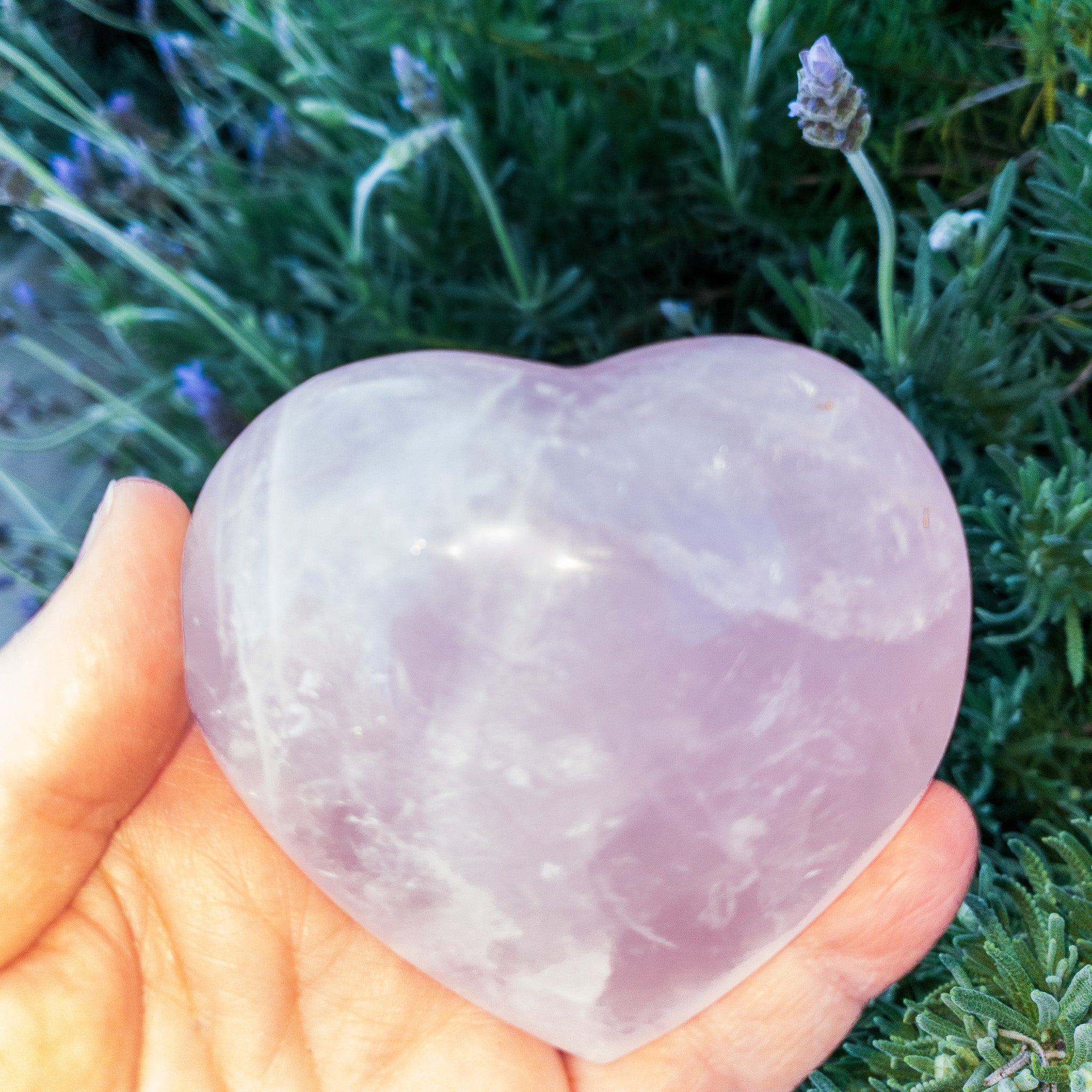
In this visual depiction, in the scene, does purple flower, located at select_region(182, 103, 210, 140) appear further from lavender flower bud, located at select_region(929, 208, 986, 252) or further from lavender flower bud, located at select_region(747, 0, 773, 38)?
lavender flower bud, located at select_region(929, 208, 986, 252)

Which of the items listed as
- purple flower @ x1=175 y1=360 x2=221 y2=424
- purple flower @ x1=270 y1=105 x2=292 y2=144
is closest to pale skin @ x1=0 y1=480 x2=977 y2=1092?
purple flower @ x1=175 y1=360 x2=221 y2=424

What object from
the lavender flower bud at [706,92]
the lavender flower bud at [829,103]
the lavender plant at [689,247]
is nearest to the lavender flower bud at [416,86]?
the lavender plant at [689,247]

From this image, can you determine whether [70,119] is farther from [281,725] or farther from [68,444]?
[281,725]

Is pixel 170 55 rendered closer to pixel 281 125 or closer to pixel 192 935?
pixel 281 125

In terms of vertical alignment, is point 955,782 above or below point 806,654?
below

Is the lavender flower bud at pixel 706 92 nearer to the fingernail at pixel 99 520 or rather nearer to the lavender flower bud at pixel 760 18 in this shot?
the lavender flower bud at pixel 760 18

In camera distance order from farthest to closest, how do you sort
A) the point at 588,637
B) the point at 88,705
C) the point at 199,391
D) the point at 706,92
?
the point at 199,391 → the point at 706,92 → the point at 88,705 → the point at 588,637

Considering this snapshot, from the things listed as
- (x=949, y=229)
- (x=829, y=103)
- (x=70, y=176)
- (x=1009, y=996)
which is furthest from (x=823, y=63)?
(x=70, y=176)

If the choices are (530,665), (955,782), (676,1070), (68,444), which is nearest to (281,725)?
(530,665)
